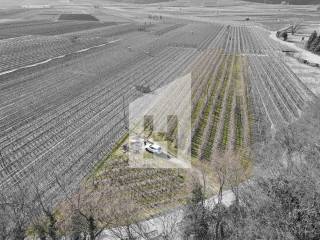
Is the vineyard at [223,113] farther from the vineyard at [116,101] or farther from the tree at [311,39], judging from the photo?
the tree at [311,39]

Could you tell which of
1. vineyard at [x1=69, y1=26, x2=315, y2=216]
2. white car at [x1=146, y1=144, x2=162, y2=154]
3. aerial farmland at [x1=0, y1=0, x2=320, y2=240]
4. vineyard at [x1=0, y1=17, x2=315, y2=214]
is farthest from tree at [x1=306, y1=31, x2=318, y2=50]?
white car at [x1=146, y1=144, x2=162, y2=154]

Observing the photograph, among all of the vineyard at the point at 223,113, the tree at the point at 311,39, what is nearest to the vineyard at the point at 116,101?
the vineyard at the point at 223,113

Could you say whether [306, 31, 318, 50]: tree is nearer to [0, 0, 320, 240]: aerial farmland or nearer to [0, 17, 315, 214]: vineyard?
[0, 0, 320, 240]: aerial farmland

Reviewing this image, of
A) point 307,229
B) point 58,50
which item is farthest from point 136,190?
point 58,50

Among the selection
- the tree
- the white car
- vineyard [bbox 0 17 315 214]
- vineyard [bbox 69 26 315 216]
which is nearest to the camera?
vineyard [bbox 69 26 315 216]

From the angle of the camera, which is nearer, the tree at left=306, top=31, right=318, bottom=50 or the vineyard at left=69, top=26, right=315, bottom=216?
the vineyard at left=69, top=26, right=315, bottom=216

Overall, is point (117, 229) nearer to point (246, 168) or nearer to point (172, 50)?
point (246, 168)
